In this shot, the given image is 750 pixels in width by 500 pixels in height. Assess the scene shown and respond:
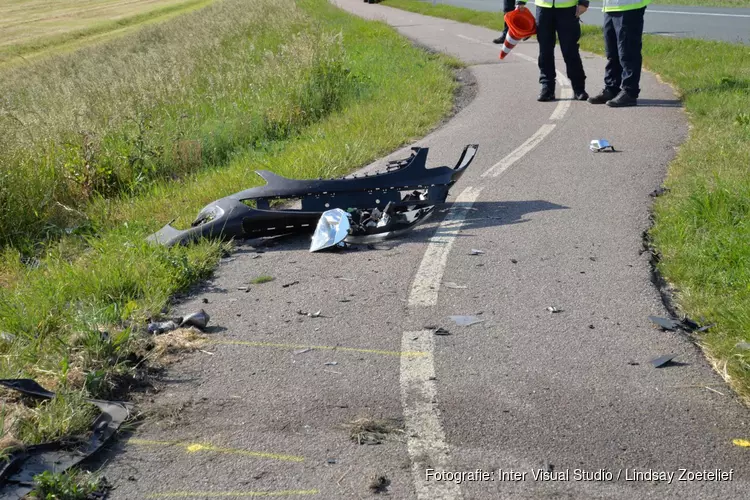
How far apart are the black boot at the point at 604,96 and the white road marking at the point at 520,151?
1431 mm

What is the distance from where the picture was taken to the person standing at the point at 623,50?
34.9ft

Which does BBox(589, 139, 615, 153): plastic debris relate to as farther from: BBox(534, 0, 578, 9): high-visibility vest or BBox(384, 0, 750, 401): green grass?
BBox(534, 0, 578, 9): high-visibility vest

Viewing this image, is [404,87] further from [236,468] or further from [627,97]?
[236,468]

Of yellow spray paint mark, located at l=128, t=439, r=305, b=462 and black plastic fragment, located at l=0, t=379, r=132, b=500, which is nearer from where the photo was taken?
black plastic fragment, located at l=0, t=379, r=132, b=500

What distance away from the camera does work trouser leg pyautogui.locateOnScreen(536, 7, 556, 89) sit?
1161 cm

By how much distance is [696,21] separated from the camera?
2184cm

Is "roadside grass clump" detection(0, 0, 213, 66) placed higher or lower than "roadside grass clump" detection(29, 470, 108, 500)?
lower

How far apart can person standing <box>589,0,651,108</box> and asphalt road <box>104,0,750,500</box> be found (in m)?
4.42

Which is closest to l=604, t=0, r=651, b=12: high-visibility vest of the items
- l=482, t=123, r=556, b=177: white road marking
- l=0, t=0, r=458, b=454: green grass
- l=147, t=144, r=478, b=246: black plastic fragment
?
l=482, t=123, r=556, b=177: white road marking

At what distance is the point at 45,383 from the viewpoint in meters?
3.91

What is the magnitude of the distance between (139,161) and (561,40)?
235 inches

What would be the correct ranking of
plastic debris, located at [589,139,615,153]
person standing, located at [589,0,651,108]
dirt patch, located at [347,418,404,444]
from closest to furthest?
dirt patch, located at [347,418,404,444], plastic debris, located at [589,139,615,153], person standing, located at [589,0,651,108]

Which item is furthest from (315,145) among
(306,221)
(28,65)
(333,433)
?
(28,65)

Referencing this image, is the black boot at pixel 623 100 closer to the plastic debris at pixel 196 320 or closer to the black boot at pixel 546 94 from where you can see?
the black boot at pixel 546 94
